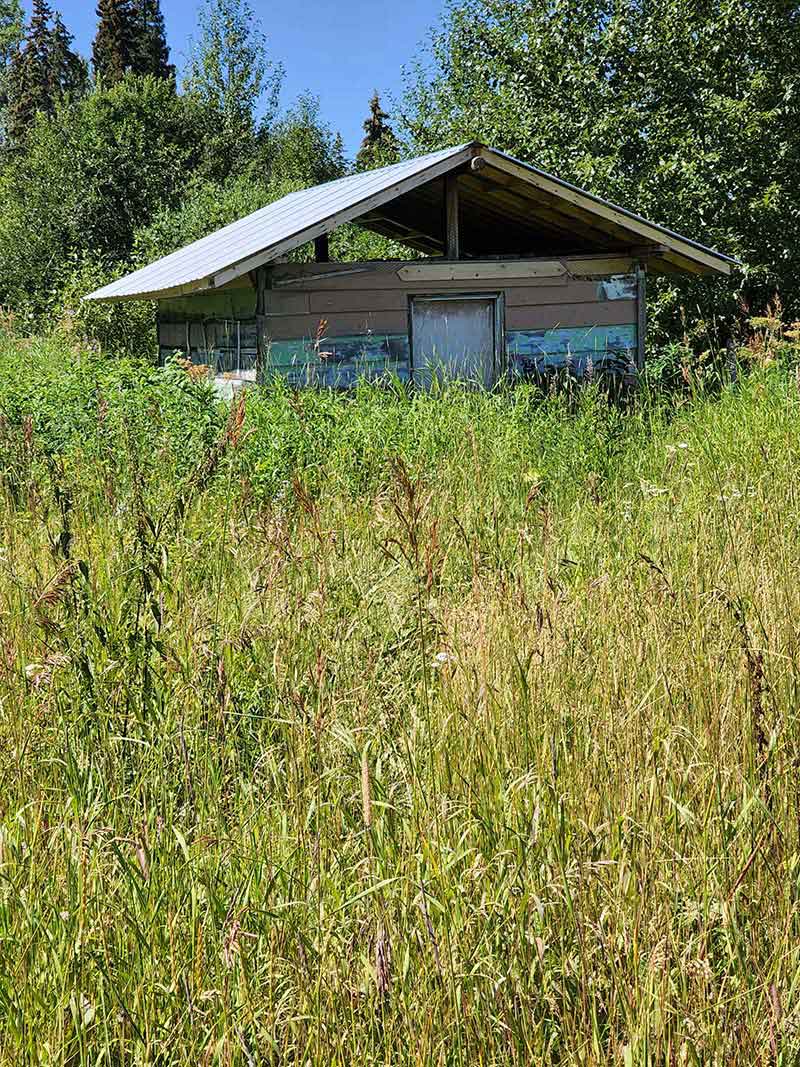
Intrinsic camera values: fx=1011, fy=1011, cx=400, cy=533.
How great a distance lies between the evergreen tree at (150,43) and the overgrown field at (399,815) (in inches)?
1983

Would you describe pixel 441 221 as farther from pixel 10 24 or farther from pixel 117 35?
pixel 10 24

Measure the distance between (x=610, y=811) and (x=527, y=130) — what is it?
20.3 metres

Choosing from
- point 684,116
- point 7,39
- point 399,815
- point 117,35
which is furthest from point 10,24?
point 399,815

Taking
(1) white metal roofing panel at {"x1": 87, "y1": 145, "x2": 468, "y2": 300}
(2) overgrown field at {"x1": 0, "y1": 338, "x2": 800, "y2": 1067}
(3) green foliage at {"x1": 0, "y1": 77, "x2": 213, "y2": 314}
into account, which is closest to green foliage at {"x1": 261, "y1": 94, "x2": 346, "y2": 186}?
(3) green foliage at {"x1": 0, "y1": 77, "x2": 213, "y2": 314}

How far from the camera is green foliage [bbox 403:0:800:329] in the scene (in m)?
18.6

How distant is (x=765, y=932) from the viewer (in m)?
1.87

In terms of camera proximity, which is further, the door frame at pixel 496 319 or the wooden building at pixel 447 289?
the door frame at pixel 496 319

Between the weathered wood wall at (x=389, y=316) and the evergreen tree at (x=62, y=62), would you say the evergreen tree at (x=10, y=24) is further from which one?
the weathered wood wall at (x=389, y=316)

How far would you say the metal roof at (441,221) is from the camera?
34.1ft

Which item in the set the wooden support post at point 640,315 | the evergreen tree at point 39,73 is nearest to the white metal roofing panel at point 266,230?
the wooden support post at point 640,315

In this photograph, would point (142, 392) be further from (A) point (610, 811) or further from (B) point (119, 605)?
(A) point (610, 811)

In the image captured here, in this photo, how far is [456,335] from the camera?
40.4 ft

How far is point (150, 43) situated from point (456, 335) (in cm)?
4404

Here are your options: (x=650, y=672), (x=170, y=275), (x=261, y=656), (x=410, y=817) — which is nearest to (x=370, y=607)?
(x=261, y=656)
